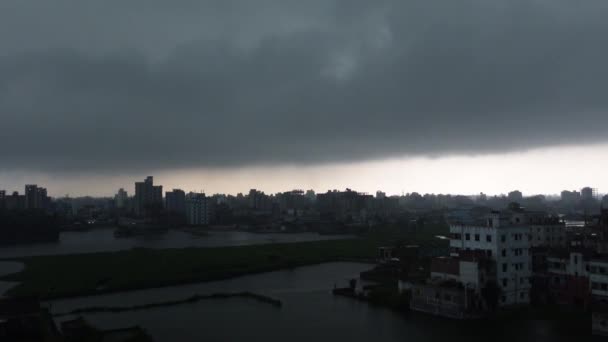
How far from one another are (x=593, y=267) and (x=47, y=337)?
388 inches

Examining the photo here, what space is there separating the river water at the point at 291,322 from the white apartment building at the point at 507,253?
1.34m

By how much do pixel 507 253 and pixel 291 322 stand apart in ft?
15.4

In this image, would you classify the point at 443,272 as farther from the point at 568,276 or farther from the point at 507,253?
the point at 568,276

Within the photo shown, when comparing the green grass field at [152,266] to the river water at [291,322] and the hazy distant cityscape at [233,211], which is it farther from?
the hazy distant cityscape at [233,211]

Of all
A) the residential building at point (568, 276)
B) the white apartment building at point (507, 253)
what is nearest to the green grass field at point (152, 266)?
the white apartment building at point (507, 253)

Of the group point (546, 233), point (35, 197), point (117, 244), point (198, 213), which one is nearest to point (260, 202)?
point (198, 213)

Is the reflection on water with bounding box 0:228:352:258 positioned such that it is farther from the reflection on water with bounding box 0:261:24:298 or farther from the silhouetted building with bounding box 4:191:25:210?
the silhouetted building with bounding box 4:191:25:210

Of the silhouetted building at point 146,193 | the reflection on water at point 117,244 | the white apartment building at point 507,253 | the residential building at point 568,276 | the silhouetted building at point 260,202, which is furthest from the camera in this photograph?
the silhouetted building at point 260,202

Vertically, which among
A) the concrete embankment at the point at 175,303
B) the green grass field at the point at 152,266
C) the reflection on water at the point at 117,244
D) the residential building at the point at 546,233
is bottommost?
the reflection on water at the point at 117,244

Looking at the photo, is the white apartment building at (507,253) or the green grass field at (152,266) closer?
the white apartment building at (507,253)

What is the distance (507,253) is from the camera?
11.3m

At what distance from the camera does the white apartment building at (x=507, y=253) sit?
36.6ft

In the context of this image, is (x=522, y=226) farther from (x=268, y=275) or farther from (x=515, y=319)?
(x=268, y=275)

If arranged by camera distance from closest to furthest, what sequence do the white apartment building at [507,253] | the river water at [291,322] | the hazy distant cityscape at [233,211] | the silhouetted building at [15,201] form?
1. the river water at [291,322]
2. the white apartment building at [507,253]
3. the hazy distant cityscape at [233,211]
4. the silhouetted building at [15,201]
